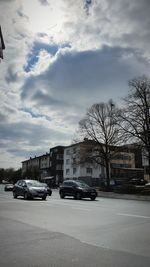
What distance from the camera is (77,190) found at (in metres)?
26.5

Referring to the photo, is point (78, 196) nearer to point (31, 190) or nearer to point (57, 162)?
point (31, 190)

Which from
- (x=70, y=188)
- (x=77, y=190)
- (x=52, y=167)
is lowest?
(x=77, y=190)

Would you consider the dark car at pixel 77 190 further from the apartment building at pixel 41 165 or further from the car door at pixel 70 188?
the apartment building at pixel 41 165

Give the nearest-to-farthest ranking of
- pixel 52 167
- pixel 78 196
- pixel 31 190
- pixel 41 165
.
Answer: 1. pixel 31 190
2. pixel 78 196
3. pixel 52 167
4. pixel 41 165

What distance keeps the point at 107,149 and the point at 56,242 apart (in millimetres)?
40161

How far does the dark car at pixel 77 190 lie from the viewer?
2610cm

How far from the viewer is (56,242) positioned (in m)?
7.38

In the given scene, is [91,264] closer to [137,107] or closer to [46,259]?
[46,259]

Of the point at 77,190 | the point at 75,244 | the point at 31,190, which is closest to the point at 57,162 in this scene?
the point at 77,190

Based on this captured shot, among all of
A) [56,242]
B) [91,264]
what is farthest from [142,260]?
[56,242]

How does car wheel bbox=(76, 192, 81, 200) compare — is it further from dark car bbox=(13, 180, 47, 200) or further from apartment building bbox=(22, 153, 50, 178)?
apartment building bbox=(22, 153, 50, 178)

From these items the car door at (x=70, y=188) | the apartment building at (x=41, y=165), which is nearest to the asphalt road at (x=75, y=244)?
the car door at (x=70, y=188)

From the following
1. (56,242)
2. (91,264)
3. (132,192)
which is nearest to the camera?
(91,264)

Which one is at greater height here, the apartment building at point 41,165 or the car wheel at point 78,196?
the apartment building at point 41,165
